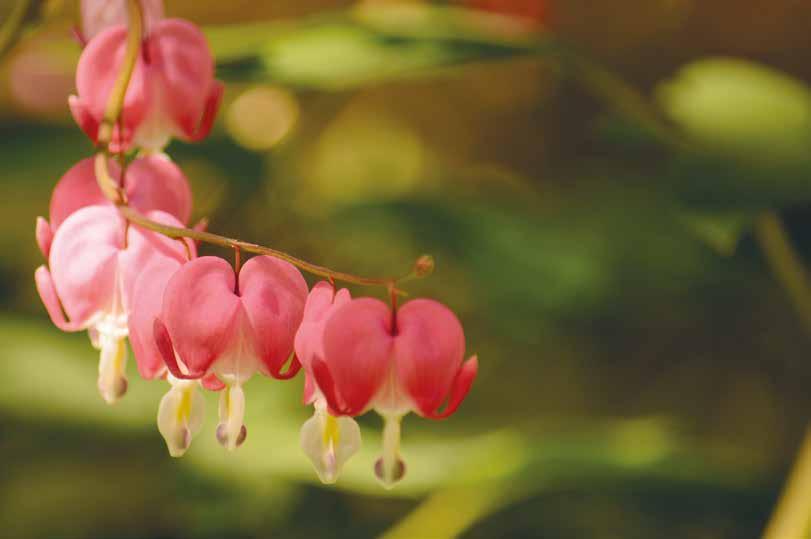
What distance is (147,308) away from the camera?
0.48 metres

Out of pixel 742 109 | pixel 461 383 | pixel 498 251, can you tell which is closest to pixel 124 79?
pixel 461 383

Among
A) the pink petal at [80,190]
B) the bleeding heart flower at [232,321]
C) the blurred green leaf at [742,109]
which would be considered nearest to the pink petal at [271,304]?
the bleeding heart flower at [232,321]

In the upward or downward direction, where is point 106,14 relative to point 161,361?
upward

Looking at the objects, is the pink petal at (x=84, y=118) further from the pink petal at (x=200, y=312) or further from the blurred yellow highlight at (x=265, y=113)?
A: the blurred yellow highlight at (x=265, y=113)

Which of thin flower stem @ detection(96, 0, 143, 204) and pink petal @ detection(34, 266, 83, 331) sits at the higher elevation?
thin flower stem @ detection(96, 0, 143, 204)

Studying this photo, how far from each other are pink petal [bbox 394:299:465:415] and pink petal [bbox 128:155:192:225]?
0.15 m

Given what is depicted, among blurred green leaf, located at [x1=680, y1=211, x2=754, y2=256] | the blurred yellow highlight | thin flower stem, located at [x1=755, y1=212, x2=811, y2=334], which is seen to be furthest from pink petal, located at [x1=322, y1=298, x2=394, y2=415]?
the blurred yellow highlight

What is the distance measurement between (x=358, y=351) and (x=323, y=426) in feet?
0.17


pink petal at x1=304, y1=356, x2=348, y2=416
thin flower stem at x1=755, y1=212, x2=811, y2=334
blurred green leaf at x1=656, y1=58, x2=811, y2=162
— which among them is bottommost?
pink petal at x1=304, y1=356, x2=348, y2=416

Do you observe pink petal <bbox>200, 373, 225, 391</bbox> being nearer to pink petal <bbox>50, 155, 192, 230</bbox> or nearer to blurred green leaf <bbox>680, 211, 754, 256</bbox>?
pink petal <bbox>50, 155, 192, 230</bbox>

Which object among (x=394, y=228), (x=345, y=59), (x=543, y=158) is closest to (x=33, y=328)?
(x=394, y=228)

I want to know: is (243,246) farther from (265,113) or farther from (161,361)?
(265,113)

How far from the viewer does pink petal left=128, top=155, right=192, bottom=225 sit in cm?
53

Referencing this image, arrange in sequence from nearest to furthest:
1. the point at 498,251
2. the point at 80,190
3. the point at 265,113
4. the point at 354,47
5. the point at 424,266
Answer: the point at 424,266 → the point at 80,190 → the point at 354,47 → the point at 498,251 → the point at 265,113
